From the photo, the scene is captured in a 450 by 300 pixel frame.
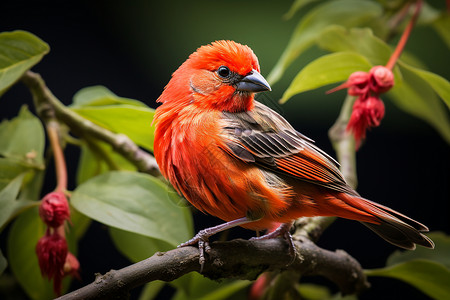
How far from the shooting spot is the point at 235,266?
1086mm

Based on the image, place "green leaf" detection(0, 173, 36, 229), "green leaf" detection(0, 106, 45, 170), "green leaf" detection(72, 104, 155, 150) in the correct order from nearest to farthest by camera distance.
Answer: "green leaf" detection(0, 173, 36, 229)
"green leaf" detection(72, 104, 155, 150)
"green leaf" detection(0, 106, 45, 170)

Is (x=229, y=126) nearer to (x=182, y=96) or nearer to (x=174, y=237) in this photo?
(x=182, y=96)

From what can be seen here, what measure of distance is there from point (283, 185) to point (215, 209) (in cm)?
16

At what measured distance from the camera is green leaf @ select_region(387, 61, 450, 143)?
1567 millimetres

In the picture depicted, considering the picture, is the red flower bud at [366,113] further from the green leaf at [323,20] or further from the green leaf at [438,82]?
the green leaf at [323,20]

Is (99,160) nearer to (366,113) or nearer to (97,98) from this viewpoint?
(97,98)

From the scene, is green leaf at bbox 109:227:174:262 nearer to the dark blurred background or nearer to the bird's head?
the dark blurred background

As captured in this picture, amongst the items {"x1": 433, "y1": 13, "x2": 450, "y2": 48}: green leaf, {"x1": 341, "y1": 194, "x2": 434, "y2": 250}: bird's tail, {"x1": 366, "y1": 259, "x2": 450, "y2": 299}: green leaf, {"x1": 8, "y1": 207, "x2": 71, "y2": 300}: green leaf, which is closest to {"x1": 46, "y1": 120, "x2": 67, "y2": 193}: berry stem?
{"x1": 8, "y1": 207, "x2": 71, "y2": 300}: green leaf

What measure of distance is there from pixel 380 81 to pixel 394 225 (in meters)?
0.36

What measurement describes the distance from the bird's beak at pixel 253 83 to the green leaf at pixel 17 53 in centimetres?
55

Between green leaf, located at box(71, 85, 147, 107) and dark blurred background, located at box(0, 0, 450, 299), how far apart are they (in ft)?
0.25

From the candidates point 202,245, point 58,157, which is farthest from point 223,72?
point 58,157

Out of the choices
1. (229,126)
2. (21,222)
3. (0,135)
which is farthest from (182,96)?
(0,135)

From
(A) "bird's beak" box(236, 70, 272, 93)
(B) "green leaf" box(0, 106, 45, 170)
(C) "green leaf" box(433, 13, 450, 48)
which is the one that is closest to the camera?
(A) "bird's beak" box(236, 70, 272, 93)
